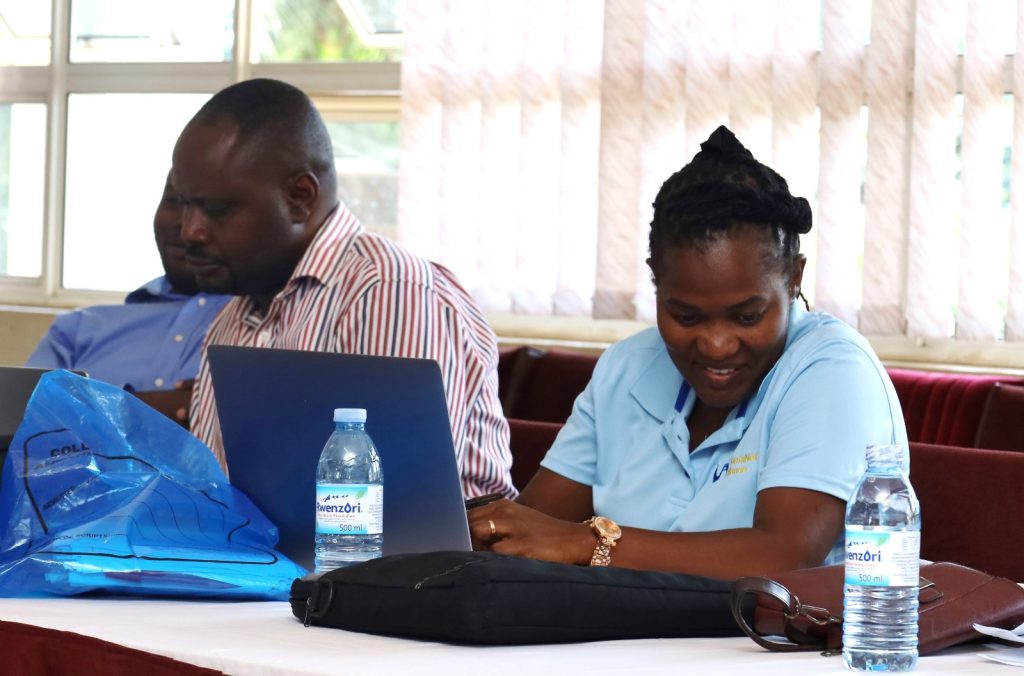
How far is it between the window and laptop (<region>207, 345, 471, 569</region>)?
274 centimetres

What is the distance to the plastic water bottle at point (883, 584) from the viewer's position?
1.21m

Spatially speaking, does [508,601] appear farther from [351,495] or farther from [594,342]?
[594,342]

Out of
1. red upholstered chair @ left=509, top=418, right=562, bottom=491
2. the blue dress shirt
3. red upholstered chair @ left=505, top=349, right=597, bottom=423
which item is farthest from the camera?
red upholstered chair @ left=505, top=349, right=597, bottom=423

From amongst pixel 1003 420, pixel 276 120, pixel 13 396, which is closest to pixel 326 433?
pixel 13 396

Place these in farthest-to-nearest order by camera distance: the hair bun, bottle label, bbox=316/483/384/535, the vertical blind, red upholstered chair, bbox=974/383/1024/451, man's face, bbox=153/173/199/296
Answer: the vertical blind → man's face, bbox=153/173/199/296 → red upholstered chair, bbox=974/383/1024/451 → the hair bun → bottle label, bbox=316/483/384/535

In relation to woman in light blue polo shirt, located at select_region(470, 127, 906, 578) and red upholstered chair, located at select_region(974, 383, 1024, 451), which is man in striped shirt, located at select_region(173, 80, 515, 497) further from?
red upholstered chair, located at select_region(974, 383, 1024, 451)

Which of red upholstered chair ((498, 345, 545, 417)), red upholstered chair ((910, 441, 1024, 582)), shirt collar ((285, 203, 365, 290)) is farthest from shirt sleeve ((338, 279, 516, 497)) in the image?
red upholstered chair ((498, 345, 545, 417))

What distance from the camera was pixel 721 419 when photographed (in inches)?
77.4

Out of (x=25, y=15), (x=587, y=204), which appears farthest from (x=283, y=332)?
(x=25, y=15)

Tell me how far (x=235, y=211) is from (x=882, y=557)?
4.64 feet

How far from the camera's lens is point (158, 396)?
268 cm

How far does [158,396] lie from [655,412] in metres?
1.10

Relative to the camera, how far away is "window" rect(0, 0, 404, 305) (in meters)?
4.52

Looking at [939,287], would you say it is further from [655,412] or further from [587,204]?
[655,412]
